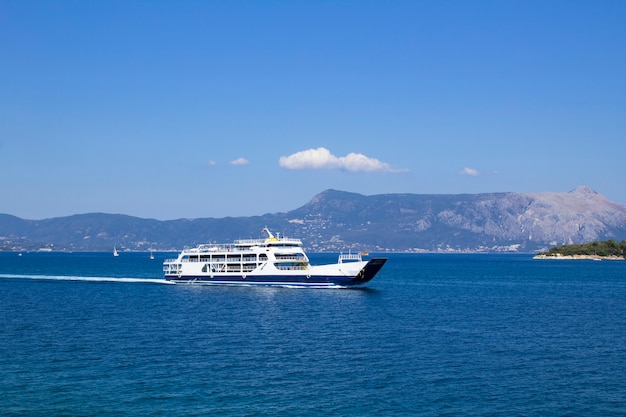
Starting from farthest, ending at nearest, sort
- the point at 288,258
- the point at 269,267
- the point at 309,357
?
the point at 288,258 → the point at 269,267 → the point at 309,357

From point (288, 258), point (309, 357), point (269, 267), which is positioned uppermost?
point (288, 258)

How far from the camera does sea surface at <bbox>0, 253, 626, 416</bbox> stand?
36.8m

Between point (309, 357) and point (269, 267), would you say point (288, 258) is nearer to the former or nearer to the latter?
point (269, 267)

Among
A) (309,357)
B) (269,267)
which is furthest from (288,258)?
(309,357)

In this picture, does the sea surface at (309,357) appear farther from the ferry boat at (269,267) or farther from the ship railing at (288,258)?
the ship railing at (288,258)

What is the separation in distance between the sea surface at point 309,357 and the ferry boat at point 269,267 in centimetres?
1173

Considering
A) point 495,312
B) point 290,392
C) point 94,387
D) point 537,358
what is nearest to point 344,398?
point 290,392

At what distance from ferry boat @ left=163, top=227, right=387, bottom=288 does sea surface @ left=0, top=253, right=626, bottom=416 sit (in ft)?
38.5

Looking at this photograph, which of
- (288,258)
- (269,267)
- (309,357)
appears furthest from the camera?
(288,258)

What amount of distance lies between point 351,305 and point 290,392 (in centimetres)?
4565

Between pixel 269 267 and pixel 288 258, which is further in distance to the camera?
pixel 288 258

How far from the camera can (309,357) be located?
50.0 metres

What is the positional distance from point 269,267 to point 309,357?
58.0 metres

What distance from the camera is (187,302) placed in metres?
89.0
